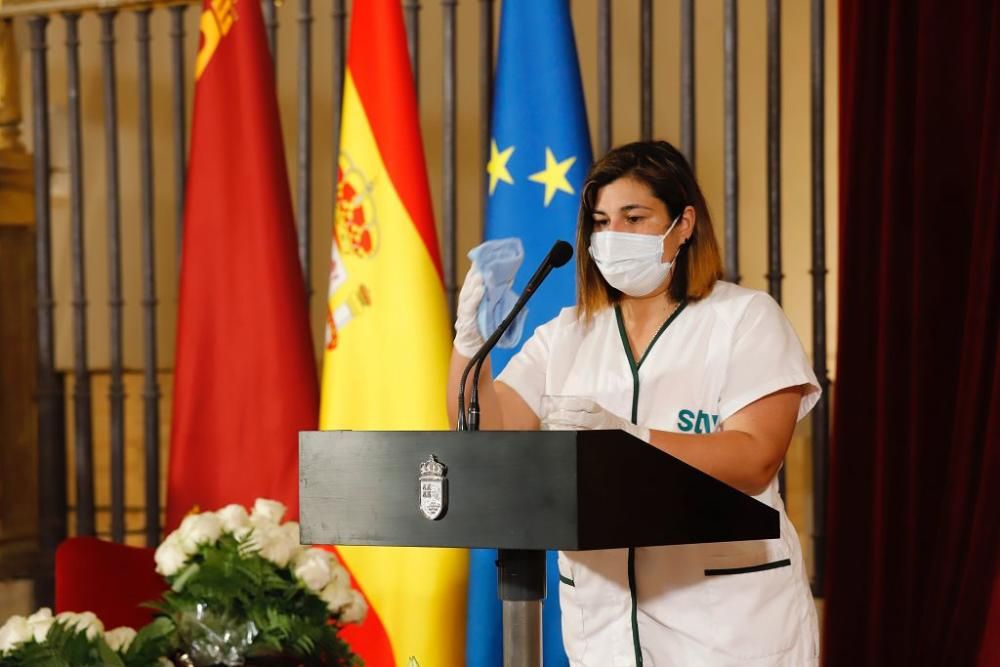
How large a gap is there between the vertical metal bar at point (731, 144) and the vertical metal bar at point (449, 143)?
0.76 m

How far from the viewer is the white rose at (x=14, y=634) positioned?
1.33 metres

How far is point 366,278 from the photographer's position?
127 inches

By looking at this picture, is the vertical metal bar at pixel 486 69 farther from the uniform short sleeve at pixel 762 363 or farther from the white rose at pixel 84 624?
the white rose at pixel 84 624

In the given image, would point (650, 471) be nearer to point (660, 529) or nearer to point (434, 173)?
point (660, 529)

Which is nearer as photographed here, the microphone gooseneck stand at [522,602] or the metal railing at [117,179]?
the microphone gooseneck stand at [522,602]

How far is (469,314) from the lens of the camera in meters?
→ 1.75

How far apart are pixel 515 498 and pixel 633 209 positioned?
0.76m

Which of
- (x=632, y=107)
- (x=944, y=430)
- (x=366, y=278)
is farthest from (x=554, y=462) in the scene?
(x=632, y=107)

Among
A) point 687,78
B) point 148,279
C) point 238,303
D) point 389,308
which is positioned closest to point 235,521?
point 389,308

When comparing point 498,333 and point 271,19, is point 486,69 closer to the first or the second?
point 271,19

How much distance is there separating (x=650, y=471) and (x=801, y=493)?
10.6 feet

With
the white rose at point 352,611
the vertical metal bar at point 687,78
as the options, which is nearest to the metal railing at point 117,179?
the vertical metal bar at point 687,78

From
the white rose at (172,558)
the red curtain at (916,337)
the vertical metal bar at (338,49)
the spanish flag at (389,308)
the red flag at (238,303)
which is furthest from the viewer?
the vertical metal bar at (338,49)

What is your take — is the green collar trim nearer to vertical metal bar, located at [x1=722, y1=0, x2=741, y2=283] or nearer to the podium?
the podium
